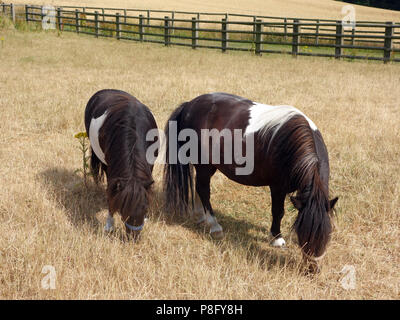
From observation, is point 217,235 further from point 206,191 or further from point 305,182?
point 305,182

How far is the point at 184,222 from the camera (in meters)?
4.23

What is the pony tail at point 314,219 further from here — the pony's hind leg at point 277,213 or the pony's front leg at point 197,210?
the pony's front leg at point 197,210

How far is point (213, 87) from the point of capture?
9.73 m

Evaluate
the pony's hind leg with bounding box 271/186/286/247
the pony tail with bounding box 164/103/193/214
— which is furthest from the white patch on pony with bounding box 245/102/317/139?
the pony tail with bounding box 164/103/193/214

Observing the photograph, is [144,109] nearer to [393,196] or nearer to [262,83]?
[393,196]

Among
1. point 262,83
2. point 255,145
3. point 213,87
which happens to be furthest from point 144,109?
point 262,83

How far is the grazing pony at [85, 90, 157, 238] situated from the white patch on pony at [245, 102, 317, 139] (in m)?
0.96

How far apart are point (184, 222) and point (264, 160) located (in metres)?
1.21

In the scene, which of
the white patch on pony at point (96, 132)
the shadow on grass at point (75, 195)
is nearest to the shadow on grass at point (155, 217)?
the shadow on grass at point (75, 195)

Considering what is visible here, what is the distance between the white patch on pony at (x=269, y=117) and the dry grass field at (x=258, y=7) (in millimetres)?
42055

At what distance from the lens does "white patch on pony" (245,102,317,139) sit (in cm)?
340

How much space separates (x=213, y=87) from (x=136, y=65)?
4.47m

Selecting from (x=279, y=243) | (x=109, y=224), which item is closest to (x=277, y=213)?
(x=279, y=243)

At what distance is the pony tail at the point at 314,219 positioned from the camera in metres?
2.83
